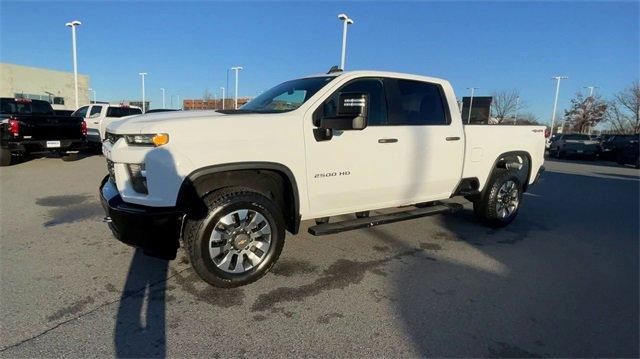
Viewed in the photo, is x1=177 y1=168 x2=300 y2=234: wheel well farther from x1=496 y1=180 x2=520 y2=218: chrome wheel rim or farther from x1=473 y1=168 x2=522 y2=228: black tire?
x1=496 y1=180 x2=520 y2=218: chrome wheel rim

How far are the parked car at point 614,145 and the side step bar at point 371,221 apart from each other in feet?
72.5

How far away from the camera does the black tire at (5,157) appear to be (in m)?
9.80

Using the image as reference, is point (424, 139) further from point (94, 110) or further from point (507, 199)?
point (94, 110)

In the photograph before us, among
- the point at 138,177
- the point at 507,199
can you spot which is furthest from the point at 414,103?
the point at 138,177

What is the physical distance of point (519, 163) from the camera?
6.01m

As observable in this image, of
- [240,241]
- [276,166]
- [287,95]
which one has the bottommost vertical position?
[240,241]

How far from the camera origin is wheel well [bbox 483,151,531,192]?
572 centimetres

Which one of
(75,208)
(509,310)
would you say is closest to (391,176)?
(509,310)

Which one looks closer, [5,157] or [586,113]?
[5,157]

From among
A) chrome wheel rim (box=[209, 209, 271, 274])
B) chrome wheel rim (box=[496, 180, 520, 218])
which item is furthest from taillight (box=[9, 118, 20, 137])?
chrome wheel rim (box=[496, 180, 520, 218])

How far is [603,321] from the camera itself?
3.16 m

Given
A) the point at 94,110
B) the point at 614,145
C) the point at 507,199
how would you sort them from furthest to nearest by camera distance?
the point at 614,145, the point at 94,110, the point at 507,199

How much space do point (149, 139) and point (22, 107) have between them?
1322cm

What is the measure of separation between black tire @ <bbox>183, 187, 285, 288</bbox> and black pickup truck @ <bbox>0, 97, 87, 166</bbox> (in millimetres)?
9054
